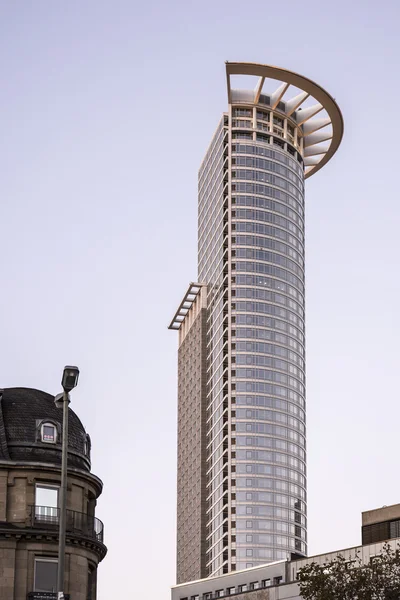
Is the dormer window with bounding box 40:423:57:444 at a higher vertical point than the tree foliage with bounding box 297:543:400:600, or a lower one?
higher

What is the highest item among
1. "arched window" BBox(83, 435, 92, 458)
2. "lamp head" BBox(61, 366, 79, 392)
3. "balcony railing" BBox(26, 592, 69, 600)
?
"arched window" BBox(83, 435, 92, 458)

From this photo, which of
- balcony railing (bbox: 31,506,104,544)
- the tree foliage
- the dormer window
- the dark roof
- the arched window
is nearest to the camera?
the tree foliage

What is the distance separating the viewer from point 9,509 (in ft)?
228

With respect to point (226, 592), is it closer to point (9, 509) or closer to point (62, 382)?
point (9, 509)

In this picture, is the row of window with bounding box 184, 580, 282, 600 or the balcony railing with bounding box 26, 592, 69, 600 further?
the row of window with bounding box 184, 580, 282, 600

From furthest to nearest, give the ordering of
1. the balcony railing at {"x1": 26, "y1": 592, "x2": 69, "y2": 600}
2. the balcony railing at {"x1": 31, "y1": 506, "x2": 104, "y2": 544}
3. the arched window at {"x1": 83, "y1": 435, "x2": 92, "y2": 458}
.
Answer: the arched window at {"x1": 83, "y1": 435, "x2": 92, "y2": 458} → the balcony railing at {"x1": 31, "y1": 506, "x2": 104, "y2": 544} → the balcony railing at {"x1": 26, "y1": 592, "x2": 69, "y2": 600}

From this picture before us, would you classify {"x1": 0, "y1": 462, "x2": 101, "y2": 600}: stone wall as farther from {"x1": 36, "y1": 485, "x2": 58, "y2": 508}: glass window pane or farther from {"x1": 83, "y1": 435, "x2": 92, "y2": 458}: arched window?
{"x1": 83, "y1": 435, "x2": 92, "y2": 458}: arched window

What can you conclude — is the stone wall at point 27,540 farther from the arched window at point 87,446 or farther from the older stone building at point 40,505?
the arched window at point 87,446

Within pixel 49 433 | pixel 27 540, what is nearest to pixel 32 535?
pixel 27 540

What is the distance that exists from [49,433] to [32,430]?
44.1 inches

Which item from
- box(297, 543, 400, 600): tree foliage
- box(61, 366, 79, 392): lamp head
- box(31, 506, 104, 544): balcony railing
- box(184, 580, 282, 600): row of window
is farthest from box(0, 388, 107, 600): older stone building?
box(184, 580, 282, 600): row of window

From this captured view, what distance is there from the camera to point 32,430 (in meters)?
72.9

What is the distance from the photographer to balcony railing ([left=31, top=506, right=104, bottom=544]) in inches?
2739

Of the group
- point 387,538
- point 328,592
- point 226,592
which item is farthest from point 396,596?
point 226,592
